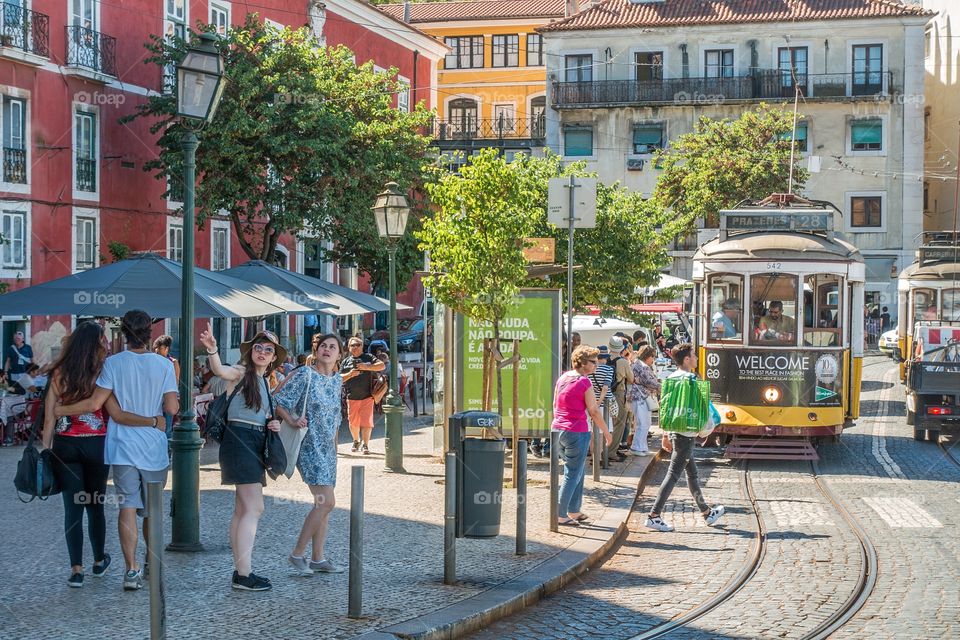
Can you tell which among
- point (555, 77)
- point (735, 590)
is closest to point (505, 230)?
point (735, 590)

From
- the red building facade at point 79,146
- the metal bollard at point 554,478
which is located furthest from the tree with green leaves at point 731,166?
the metal bollard at point 554,478

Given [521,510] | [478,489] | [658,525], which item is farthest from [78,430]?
[658,525]

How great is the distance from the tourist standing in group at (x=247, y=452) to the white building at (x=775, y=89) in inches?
1700

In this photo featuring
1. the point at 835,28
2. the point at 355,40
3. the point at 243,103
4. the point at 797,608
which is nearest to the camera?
the point at 797,608

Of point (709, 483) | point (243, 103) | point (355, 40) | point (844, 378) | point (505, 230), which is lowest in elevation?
point (709, 483)

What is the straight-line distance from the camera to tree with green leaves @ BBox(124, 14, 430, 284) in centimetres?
2770

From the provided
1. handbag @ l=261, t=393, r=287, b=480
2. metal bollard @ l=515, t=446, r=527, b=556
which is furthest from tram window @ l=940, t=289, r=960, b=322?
handbag @ l=261, t=393, r=287, b=480

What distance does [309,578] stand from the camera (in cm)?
880

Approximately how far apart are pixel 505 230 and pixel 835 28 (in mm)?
41587

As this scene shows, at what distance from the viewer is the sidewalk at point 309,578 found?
7.39 m

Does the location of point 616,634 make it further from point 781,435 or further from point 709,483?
point 781,435

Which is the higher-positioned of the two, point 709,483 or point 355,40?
point 355,40

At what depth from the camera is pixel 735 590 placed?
9.23 metres

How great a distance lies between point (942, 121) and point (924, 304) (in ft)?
99.5
